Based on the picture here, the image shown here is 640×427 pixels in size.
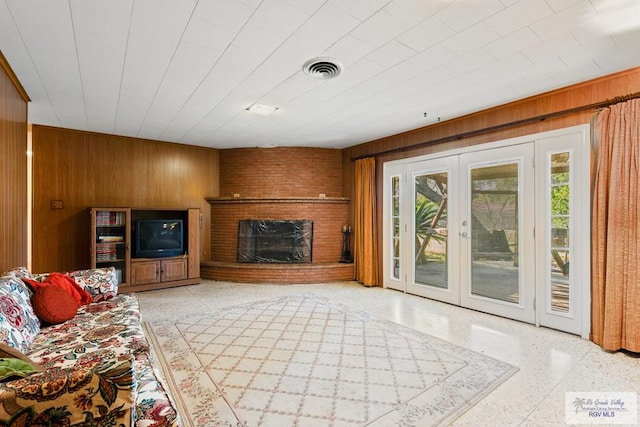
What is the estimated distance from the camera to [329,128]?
4668 millimetres

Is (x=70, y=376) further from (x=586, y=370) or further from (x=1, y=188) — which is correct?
(x=586, y=370)

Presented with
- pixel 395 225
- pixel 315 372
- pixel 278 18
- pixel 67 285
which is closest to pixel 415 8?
pixel 278 18

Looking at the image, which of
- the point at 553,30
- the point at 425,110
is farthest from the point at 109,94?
the point at 553,30

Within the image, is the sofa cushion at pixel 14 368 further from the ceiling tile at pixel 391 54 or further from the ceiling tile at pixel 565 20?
the ceiling tile at pixel 565 20

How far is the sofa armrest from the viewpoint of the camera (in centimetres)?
98

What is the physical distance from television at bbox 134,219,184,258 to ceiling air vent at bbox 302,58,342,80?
3691 mm

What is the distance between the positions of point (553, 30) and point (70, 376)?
322cm

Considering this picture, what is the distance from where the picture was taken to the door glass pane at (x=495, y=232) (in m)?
3.70

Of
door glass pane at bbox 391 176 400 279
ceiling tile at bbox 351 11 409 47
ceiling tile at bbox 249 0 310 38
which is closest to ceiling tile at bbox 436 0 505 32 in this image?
ceiling tile at bbox 351 11 409 47

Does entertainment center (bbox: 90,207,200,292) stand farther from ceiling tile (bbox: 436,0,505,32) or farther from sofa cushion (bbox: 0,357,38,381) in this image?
ceiling tile (bbox: 436,0,505,32)

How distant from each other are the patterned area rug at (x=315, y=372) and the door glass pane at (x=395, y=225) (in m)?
1.69

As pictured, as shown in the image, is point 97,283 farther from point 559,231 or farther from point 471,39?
point 559,231

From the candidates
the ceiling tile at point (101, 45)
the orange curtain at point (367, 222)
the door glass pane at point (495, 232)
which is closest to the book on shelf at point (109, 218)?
the ceiling tile at point (101, 45)

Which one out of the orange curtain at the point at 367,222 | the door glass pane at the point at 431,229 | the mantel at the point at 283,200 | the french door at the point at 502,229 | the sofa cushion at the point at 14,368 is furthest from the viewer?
the mantel at the point at 283,200
